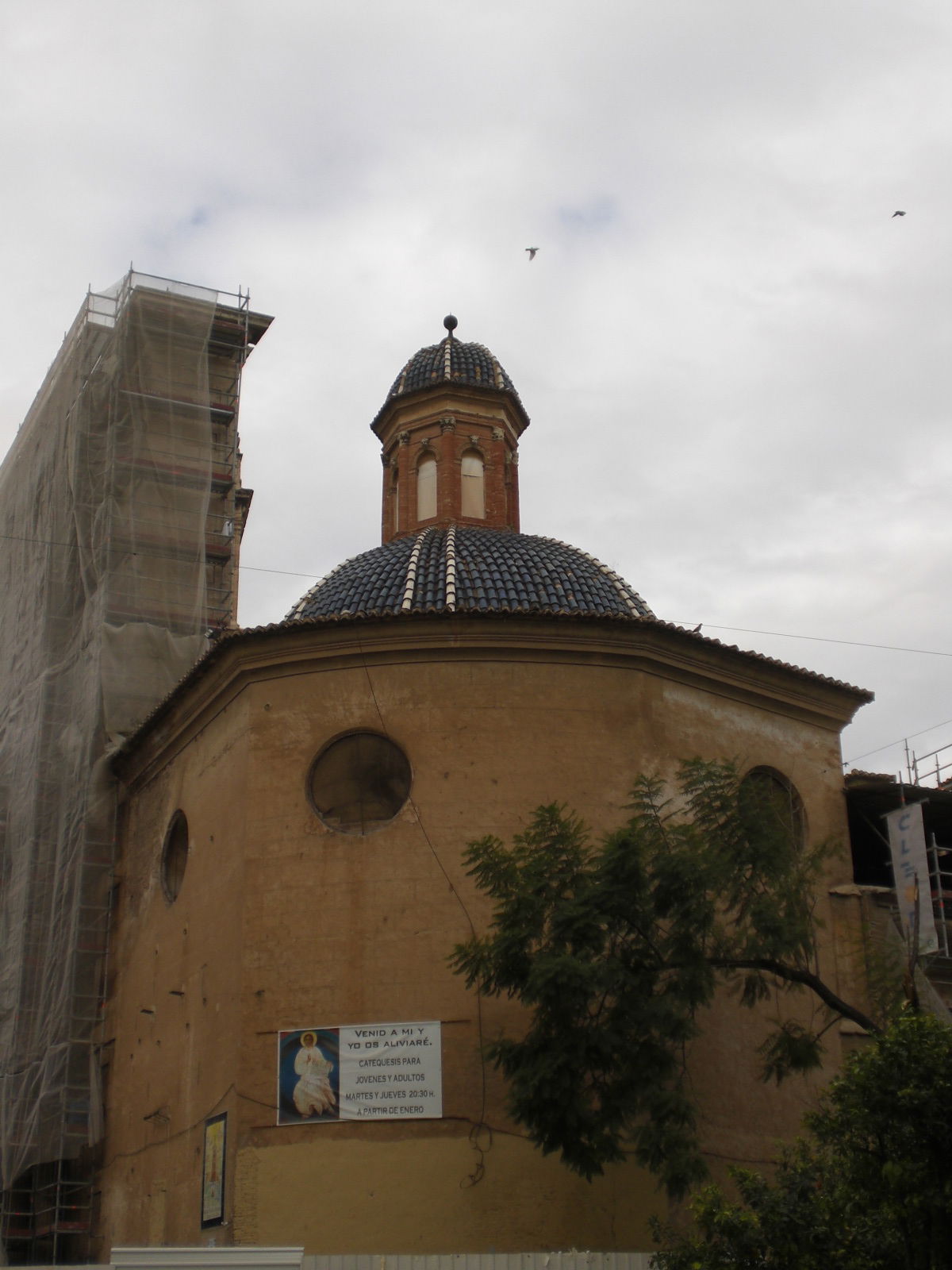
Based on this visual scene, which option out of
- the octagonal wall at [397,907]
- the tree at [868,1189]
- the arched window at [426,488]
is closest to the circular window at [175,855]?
the octagonal wall at [397,907]

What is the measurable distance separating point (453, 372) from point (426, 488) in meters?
1.91

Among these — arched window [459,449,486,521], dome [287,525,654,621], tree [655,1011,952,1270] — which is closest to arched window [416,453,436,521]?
arched window [459,449,486,521]

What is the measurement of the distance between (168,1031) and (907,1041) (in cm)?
1027

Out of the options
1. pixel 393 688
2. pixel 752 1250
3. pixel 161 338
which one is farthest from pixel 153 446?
pixel 752 1250

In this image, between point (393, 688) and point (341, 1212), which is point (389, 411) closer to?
point (393, 688)

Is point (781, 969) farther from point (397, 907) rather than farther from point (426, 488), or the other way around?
point (426, 488)

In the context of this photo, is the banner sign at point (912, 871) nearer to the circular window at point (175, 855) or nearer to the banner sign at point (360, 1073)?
the banner sign at point (360, 1073)

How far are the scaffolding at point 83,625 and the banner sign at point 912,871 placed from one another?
954 centimetres

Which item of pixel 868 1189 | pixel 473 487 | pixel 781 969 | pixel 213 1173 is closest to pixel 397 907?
pixel 213 1173

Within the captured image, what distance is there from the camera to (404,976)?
1670 cm

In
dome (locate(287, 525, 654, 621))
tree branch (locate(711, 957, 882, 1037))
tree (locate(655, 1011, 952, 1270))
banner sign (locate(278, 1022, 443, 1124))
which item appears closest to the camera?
tree (locate(655, 1011, 952, 1270))

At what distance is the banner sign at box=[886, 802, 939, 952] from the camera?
18.5 metres

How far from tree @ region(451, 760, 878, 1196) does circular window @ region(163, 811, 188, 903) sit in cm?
515

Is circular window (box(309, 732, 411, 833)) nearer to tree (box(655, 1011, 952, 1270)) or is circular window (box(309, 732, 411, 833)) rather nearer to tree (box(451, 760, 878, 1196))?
tree (box(451, 760, 878, 1196))
